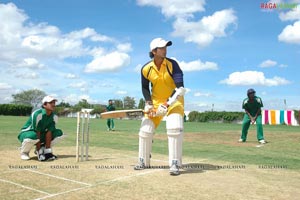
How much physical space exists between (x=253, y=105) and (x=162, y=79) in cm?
665

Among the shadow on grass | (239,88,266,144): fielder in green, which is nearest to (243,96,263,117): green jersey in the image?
(239,88,266,144): fielder in green

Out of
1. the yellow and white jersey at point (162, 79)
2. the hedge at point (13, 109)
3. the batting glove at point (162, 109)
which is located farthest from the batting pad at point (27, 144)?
the hedge at point (13, 109)

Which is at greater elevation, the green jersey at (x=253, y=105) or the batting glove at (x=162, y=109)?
the green jersey at (x=253, y=105)

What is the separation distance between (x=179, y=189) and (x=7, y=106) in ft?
166

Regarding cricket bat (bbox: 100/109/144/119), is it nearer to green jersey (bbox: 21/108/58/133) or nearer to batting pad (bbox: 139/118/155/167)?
batting pad (bbox: 139/118/155/167)

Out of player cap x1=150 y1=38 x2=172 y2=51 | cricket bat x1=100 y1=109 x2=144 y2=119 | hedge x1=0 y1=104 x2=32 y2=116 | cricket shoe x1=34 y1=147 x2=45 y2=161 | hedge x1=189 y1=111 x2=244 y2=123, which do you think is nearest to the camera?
player cap x1=150 y1=38 x2=172 y2=51

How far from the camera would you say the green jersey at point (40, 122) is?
6.81 meters

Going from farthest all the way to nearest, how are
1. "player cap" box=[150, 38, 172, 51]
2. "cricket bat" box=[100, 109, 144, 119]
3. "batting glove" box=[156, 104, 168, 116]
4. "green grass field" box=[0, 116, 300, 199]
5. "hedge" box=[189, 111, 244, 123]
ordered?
"hedge" box=[189, 111, 244, 123], "cricket bat" box=[100, 109, 144, 119], "player cap" box=[150, 38, 172, 51], "batting glove" box=[156, 104, 168, 116], "green grass field" box=[0, 116, 300, 199]

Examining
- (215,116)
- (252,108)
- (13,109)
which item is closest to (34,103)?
(13,109)

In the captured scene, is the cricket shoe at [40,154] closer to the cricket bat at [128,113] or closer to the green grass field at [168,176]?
the green grass field at [168,176]

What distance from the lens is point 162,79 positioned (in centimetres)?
598

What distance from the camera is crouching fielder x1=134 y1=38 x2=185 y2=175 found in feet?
18.7

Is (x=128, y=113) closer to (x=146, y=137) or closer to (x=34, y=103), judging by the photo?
(x=146, y=137)

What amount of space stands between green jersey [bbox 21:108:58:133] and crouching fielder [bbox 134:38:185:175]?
2.12 m
